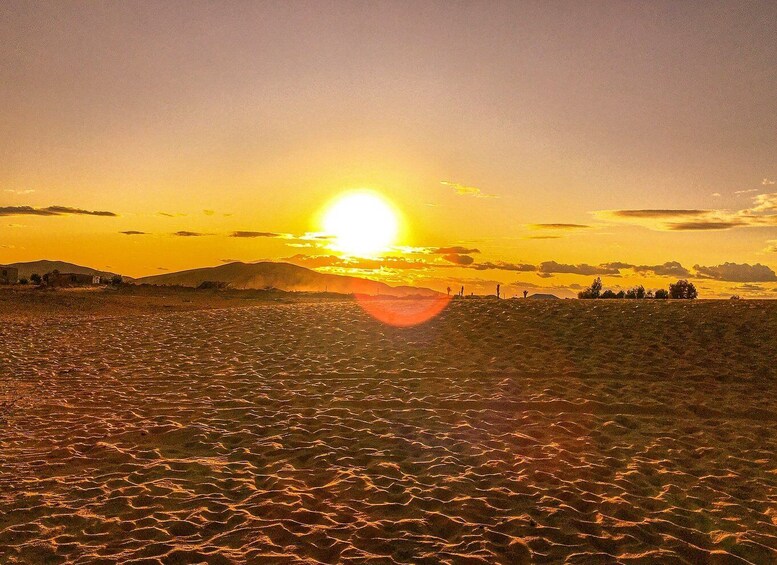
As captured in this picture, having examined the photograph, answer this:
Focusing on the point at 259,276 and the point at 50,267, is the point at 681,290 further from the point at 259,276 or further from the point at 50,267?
the point at 50,267

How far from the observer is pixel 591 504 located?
6258 mm

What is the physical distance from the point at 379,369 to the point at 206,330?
8974 mm

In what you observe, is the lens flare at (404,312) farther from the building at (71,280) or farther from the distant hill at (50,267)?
the distant hill at (50,267)

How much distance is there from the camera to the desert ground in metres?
5.43

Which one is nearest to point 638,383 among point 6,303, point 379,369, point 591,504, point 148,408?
point 379,369

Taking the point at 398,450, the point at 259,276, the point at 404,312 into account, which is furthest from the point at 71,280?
the point at 259,276

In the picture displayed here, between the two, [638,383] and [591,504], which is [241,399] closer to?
[591,504]

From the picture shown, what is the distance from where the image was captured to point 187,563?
4926 millimetres

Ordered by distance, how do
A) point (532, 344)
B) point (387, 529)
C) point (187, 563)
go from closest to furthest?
point (187, 563)
point (387, 529)
point (532, 344)

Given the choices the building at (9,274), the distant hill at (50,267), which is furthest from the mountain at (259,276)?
the building at (9,274)

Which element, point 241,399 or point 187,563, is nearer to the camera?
point 187,563

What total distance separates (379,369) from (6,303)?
28534 millimetres

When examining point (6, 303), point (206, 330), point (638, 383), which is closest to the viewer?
point (638, 383)

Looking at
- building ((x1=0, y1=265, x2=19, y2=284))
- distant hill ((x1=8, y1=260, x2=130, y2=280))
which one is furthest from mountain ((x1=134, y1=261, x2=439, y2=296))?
building ((x1=0, y1=265, x2=19, y2=284))
